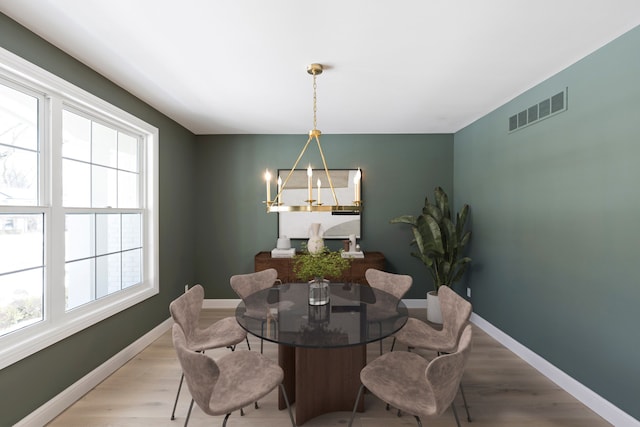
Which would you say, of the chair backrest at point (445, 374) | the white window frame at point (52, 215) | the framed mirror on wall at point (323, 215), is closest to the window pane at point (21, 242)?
the white window frame at point (52, 215)

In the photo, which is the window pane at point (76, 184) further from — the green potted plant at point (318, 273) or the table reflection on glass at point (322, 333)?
the green potted plant at point (318, 273)

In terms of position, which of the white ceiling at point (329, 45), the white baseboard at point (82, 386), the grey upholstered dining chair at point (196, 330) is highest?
the white ceiling at point (329, 45)

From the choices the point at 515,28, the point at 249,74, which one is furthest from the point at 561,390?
the point at 249,74

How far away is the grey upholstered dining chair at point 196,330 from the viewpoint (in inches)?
86.4

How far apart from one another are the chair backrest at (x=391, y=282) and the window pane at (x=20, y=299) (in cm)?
271

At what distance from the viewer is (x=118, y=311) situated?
276cm

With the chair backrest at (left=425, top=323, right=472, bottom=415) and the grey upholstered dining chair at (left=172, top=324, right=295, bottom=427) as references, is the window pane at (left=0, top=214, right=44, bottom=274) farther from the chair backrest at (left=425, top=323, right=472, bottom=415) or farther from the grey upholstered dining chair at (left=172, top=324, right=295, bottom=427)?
the chair backrest at (left=425, top=323, right=472, bottom=415)

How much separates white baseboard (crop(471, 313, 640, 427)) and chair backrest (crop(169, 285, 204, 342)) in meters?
3.06

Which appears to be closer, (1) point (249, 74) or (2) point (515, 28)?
(2) point (515, 28)

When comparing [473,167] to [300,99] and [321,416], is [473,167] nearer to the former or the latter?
[300,99]

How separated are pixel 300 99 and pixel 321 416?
283cm

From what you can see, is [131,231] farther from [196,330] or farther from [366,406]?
[366,406]

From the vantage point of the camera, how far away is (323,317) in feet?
6.43

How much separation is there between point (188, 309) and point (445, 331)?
2.09m
